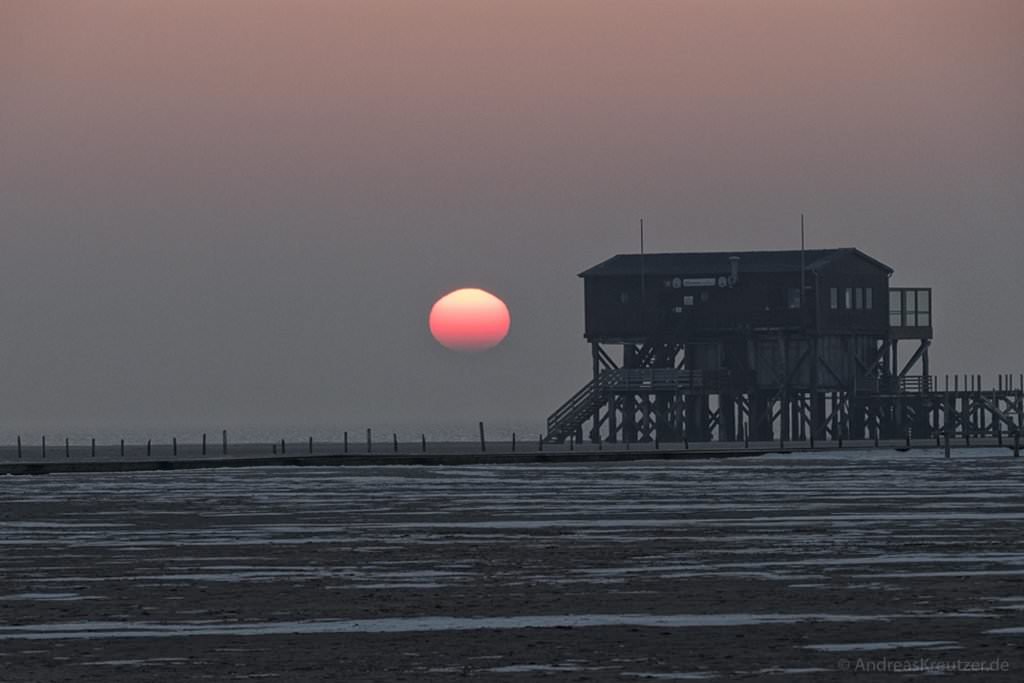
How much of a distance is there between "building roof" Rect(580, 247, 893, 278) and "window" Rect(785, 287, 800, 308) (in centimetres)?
122

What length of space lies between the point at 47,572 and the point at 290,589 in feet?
18.2

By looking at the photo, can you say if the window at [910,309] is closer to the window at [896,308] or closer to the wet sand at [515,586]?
the window at [896,308]

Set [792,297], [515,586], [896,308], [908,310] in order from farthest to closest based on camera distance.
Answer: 1. [908,310]
2. [896,308]
3. [792,297]
4. [515,586]

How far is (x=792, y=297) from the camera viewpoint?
13312cm

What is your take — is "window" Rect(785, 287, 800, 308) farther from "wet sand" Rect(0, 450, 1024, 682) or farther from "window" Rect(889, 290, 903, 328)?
"wet sand" Rect(0, 450, 1024, 682)

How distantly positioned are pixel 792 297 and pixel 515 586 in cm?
9986

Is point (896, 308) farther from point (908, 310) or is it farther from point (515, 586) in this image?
point (515, 586)

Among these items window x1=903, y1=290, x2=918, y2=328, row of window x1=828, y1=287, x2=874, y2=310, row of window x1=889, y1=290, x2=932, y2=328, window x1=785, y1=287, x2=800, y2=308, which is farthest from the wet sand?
window x1=903, y1=290, x2=918, y2=328

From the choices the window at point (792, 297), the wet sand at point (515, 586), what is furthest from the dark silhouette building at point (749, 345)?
the wet sand at point (515, 586)

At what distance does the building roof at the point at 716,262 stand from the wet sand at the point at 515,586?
67947 mm

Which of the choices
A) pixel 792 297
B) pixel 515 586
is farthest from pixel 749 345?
pixel 515 586

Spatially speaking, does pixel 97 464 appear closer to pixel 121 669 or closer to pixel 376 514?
pixel 376 514

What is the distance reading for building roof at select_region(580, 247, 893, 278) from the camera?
5281 inches

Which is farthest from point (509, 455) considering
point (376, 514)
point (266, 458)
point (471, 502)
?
point (376, 514)
